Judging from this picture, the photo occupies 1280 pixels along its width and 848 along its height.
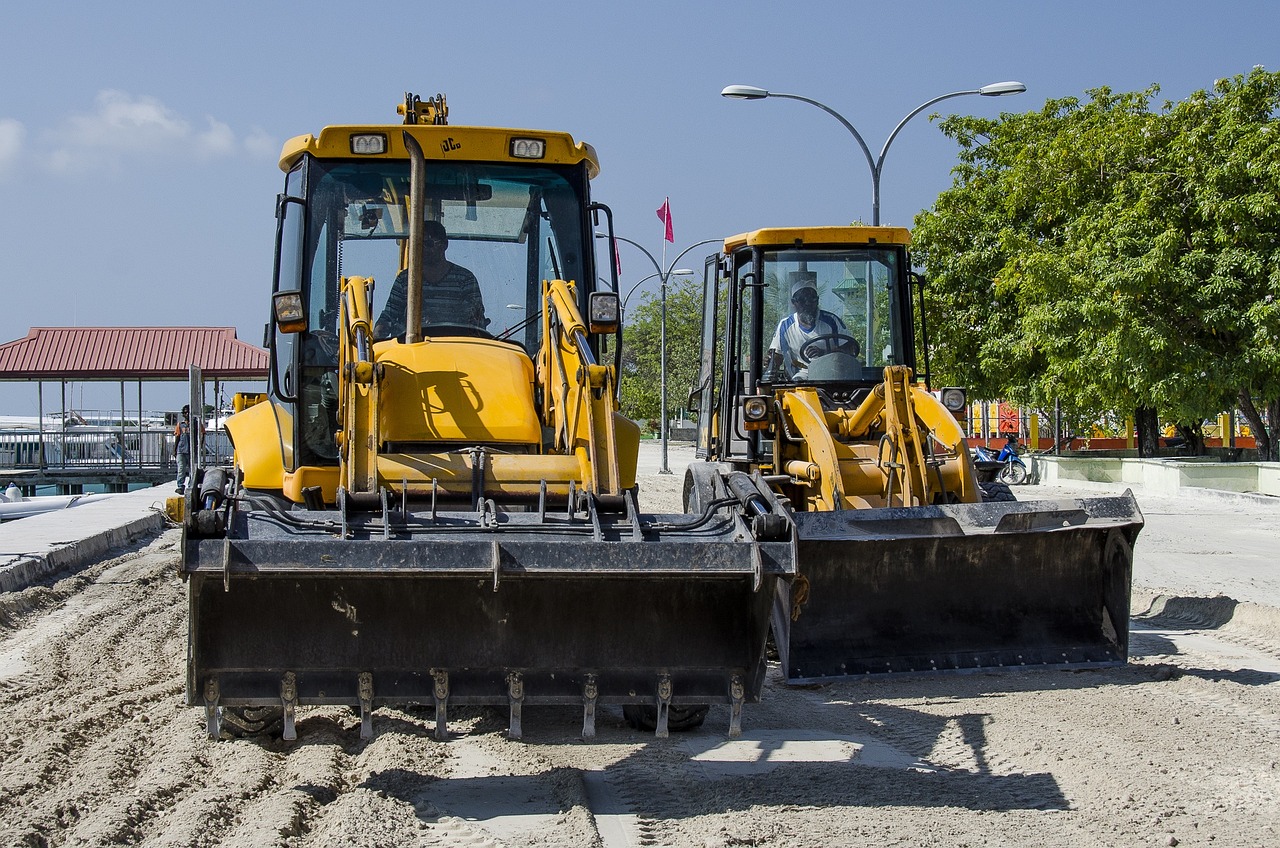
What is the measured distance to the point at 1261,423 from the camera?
25.7 meters

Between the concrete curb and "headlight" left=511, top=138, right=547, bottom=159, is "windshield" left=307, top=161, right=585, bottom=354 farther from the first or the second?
the concrete curb

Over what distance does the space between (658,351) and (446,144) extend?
188 ft

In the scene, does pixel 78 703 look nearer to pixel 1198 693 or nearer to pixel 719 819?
pixel 719 819

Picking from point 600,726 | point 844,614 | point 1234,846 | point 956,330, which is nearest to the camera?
point 1234,846

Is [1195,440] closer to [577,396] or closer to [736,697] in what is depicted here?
[577,396]

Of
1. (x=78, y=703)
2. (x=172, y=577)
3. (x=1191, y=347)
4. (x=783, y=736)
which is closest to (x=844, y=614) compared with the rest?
(x=783, y=736)

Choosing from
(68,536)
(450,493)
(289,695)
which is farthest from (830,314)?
(68,536)

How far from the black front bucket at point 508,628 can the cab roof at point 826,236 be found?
217 inches

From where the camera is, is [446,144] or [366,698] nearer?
[366,698]

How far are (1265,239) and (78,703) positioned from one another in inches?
855

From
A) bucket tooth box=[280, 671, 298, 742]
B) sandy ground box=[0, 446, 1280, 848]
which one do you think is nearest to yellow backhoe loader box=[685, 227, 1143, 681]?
sandy ground box=[0, 446, 1280, 848]

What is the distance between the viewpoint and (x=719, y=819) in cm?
489

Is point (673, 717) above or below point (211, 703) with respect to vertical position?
below

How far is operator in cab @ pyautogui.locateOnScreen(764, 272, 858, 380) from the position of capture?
10.5 meters
